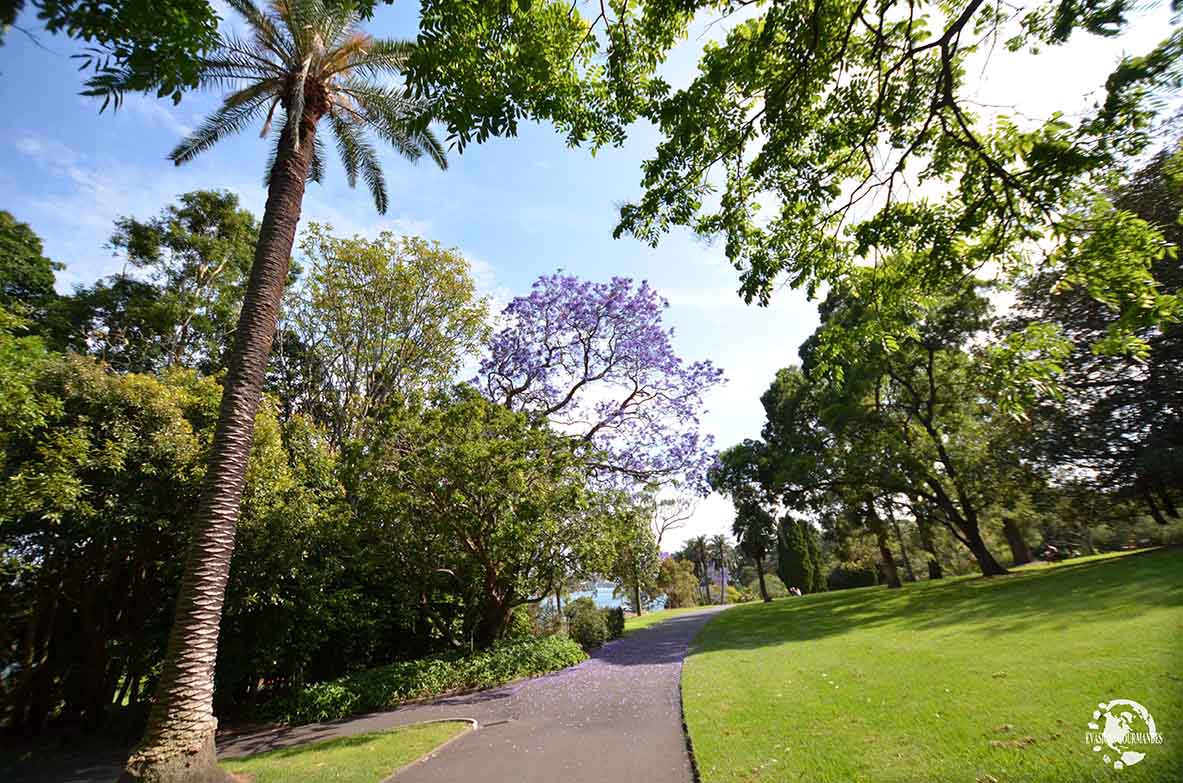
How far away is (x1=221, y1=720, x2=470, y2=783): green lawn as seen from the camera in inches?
259

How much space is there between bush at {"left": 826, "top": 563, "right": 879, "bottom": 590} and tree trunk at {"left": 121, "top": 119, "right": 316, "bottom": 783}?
34244 mm

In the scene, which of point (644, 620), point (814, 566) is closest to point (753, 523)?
point (644, 620)

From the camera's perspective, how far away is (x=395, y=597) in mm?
14203

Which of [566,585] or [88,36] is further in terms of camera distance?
[566,585]

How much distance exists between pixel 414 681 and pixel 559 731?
18.3 ft

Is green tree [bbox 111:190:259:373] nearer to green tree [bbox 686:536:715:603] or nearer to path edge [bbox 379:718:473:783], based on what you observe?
path edge [bbox 379:718:473:783]

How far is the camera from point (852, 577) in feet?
111

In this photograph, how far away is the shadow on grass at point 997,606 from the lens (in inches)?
431

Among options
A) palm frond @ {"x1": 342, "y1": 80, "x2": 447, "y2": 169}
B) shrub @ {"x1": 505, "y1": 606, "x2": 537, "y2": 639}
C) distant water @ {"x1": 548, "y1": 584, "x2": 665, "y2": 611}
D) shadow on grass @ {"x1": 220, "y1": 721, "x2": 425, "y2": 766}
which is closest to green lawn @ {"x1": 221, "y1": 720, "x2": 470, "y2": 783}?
shadow on grass @ {"x1": 220, "y1": 721, "x2": 425, "y2": 766}

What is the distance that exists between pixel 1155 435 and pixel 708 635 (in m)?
19.4

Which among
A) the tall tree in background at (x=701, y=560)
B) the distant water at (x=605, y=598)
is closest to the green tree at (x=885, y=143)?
the distant water at (x=605, y=598)

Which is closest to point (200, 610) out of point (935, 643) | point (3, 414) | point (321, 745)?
point (321, 745)

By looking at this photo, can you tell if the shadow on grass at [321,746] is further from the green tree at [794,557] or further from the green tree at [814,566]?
the green tree at [814,566]

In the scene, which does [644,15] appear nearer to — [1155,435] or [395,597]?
[395,597]
